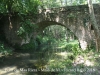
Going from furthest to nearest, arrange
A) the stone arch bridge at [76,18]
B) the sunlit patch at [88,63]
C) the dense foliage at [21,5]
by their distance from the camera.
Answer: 1. the dense foliage at [21,5]
2. the stone arch bridge at [76,18]
3. the sunlit patch at [88,63]

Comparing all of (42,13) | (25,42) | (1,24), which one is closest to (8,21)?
(1,24)

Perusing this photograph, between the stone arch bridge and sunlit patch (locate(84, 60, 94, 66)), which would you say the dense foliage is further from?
sunlit patch (locate(84, 60, 94, 66))

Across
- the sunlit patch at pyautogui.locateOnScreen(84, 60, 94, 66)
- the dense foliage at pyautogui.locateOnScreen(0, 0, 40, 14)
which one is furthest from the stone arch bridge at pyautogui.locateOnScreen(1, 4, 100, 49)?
the sunlit patch at pyautogui.locateOnScreen(84, 60, 94, 66)

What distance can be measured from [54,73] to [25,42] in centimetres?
936

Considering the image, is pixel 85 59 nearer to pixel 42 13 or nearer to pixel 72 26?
pixel 72 26

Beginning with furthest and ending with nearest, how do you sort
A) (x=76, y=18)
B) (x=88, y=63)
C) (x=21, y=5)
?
(x=21, y=5), (x=76, y=18), (x=88, y=63)

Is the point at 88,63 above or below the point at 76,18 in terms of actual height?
below

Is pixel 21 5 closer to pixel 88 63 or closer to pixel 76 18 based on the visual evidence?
pixel 76 18

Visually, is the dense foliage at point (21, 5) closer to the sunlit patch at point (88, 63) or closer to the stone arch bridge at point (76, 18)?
the stone arch bridge at point (76, 18)

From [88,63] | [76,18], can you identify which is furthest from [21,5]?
[88,63]

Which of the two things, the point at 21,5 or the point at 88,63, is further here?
the point at 21,5

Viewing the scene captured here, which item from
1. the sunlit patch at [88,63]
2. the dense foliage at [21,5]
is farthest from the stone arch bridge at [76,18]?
the sunlit patch at [88,63]

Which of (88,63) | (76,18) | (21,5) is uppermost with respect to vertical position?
(21,5)

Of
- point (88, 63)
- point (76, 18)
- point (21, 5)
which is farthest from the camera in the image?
point (21, 5)
